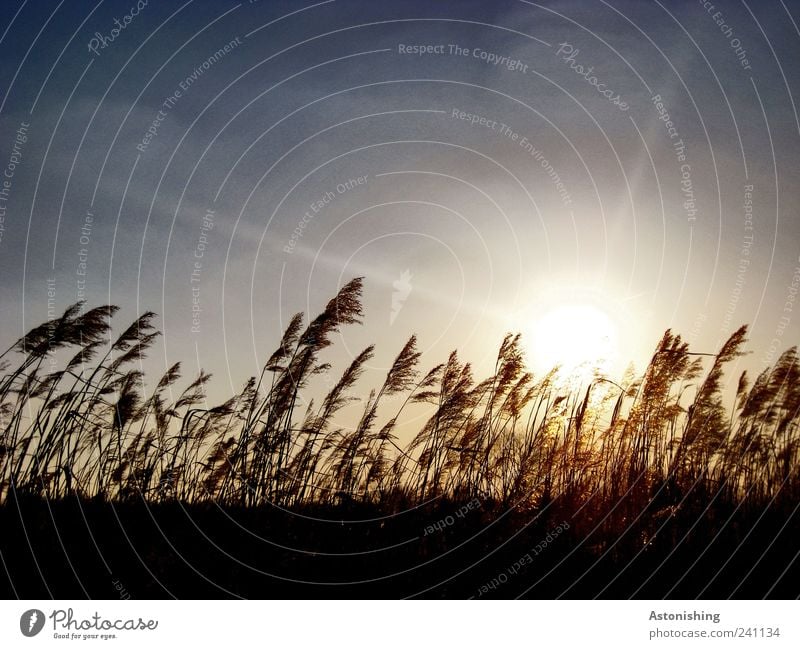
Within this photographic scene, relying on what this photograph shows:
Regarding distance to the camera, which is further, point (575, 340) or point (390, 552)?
point (575, 340)

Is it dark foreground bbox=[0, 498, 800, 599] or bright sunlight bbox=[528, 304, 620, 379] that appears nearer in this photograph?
dark foreground bbox=[0, 498, 800, 599]

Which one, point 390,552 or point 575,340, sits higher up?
point 575,340

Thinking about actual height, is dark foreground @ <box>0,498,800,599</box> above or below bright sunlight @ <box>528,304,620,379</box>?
below

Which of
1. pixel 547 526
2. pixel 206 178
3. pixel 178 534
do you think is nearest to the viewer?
pixel 178 534

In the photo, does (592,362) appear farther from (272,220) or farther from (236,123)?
(236,123)

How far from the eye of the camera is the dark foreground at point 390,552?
3928mm

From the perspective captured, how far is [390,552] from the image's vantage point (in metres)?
4.16

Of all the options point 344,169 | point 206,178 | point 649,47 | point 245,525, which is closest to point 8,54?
point 206,178

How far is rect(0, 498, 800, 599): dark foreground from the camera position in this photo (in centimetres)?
393

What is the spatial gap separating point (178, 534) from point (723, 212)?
4.81 m

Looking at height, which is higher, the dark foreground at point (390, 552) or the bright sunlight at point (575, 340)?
the bright sunlight at point (575, 340)

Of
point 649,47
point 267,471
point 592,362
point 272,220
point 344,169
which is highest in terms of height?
point 649,47

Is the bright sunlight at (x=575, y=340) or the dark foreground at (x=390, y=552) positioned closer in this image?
the dark foreground at (x=390, y=552)
